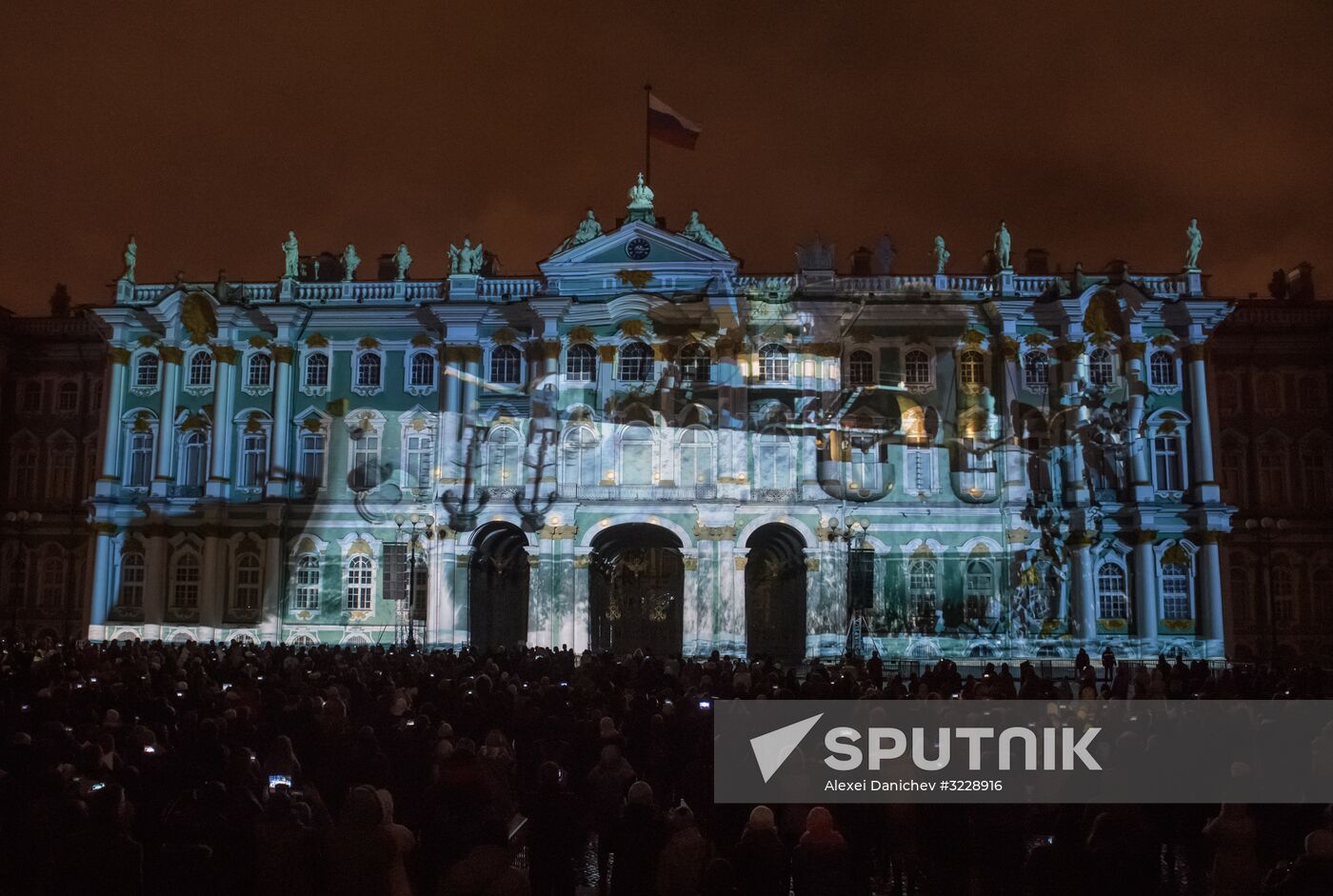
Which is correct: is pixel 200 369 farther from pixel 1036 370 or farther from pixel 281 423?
pixel 1036 370

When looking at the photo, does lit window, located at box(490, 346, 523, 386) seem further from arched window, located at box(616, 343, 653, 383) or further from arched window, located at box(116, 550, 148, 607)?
arched window, located at box(116, 550, 148, 607)

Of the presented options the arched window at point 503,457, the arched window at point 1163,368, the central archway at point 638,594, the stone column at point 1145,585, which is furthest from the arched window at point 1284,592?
the arched window at point 503,457

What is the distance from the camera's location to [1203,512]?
4681cm

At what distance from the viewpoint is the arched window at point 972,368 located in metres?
48.5

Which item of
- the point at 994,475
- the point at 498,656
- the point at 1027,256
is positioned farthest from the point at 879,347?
the point at 498,656

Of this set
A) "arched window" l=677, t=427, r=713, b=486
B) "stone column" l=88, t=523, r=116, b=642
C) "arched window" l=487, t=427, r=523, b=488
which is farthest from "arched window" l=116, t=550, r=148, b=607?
"arched window" l=677, t=427, r=713, b=486

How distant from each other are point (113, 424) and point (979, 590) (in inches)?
1422

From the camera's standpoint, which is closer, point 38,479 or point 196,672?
point 196,672

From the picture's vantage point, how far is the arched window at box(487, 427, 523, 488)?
4791 centimetres

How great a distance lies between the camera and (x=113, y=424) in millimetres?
51250

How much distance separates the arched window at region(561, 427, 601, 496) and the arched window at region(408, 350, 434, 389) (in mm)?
6727

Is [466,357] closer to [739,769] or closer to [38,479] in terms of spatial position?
[38,479]

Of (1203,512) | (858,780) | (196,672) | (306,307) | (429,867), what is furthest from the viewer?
(306,307)

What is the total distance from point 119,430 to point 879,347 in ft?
105
